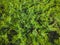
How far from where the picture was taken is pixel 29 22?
1853mm

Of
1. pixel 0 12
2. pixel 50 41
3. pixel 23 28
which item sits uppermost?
pixel 0 12

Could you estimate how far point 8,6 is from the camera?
6.55 feet

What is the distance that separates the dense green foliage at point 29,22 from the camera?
1747mm

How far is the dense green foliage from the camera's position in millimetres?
1747

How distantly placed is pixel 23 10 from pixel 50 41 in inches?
18.7

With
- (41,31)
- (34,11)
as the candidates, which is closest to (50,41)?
(41,31)

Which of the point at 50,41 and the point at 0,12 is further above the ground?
the point at 0,12

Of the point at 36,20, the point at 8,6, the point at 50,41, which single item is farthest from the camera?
the point at 8,6

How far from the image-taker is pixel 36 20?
187cm

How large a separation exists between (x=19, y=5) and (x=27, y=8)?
10cm

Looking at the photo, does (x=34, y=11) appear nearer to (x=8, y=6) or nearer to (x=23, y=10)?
(x=23, y=10)

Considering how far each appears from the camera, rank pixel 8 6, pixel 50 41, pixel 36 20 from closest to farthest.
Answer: pixel 50 41, pixel 36 20, pixel 8 6

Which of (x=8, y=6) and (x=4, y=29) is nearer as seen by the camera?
(x=4, y=29)

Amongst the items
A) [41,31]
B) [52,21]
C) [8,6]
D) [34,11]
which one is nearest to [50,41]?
[41,31]
